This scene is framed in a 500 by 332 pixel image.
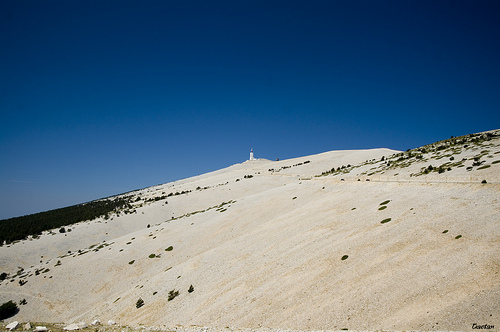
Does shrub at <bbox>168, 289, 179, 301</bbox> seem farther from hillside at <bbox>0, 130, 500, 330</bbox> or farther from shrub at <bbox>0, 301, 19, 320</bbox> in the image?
shrub at <bbox>0, 301, 19, 320</bbox>

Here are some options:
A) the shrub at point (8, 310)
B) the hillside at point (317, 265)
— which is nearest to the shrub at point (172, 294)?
the hillside at point (317, 265)

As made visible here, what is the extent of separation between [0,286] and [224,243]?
88.0 ft

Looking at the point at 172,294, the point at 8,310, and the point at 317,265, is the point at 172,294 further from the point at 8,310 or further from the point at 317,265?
the point at 8,310

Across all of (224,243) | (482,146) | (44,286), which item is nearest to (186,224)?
(224,243)

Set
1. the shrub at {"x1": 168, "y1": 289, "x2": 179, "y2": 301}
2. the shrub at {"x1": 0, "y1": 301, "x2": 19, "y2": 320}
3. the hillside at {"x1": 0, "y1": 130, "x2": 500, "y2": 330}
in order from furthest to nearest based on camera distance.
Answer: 1. the shrub at {"x1": 0, "y1": 301, "x2": 19, "y2": 320}
2. the shrub at {"x1": 168, "y1": 289, "x2": 179, "y2": 301}
3. the hillside at {"x1": 0, "y1": 130, "x2": 500, "y2": 330}

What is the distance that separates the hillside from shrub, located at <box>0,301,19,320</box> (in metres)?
0.79

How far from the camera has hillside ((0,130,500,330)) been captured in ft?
46.1

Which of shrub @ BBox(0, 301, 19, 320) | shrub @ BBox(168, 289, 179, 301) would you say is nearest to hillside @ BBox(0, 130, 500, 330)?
shrub @ BBox(168, 289, 179, 301)

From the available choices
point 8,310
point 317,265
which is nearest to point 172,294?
point 317,265

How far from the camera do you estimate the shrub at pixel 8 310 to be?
26.3 meters

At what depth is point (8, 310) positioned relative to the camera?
26.6 meters

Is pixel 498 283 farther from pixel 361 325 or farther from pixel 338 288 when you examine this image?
pixel 338 288

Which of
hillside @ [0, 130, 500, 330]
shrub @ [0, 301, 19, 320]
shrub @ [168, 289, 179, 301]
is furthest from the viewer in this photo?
shrub @ [0, 301, 19, 320]

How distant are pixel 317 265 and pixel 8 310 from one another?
96.6 feet
